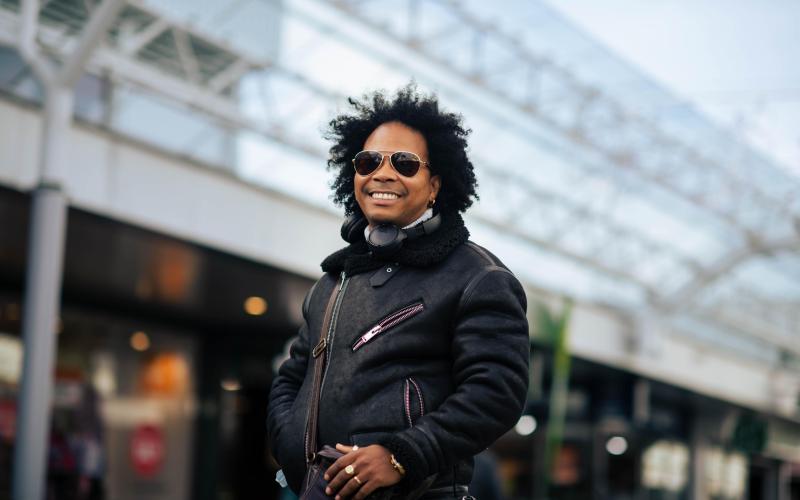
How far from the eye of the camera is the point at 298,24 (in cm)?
1567

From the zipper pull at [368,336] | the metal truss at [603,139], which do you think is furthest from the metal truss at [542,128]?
the zipper pull at [368,336]

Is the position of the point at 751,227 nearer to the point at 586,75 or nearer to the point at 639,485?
the point at 586,75

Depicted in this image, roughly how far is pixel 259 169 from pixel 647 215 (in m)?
15.0

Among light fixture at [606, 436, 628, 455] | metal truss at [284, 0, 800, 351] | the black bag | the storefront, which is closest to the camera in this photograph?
the black bag

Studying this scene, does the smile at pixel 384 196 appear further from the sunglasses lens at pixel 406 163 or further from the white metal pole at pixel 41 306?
the white metal pole at pixel 41 306

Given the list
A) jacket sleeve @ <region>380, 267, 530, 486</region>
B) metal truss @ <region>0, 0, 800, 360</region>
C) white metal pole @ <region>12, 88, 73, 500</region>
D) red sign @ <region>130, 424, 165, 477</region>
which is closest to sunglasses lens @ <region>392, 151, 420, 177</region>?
jacket sleeve @ <region>380, 267, 530, 486</region>

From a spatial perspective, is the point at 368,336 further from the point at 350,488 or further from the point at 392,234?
the point at 350,488

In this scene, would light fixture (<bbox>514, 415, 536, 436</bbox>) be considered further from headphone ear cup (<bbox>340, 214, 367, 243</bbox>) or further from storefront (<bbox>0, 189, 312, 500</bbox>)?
headphone ear cup (<bbox>340, 214, 367, 243</bbox>)

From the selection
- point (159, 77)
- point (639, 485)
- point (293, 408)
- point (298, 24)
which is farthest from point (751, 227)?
point (293, 408)

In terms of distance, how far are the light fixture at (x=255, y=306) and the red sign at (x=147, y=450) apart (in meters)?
2.63

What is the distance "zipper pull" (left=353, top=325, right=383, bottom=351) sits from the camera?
2684mm

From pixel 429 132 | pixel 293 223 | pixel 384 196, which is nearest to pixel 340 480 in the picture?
pixel 384 196

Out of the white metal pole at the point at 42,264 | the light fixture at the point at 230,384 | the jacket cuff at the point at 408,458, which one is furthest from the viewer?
the light fixture at the point at 230,384

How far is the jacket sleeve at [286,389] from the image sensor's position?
2.86m
